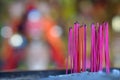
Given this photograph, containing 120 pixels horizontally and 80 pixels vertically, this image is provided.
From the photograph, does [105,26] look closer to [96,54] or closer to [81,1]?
[96,54]

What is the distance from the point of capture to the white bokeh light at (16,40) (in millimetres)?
1873

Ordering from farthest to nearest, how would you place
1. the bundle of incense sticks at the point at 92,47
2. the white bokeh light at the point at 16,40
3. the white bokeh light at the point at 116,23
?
the white bokeh light at the point at 116,23, the white bokeh light at the point at 16,40, the bundle of incense sticks at the point at 92,47

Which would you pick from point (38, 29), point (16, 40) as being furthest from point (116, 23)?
point (16, 40)

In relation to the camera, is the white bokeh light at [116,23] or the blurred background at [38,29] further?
the white bokeh light at [116,23]

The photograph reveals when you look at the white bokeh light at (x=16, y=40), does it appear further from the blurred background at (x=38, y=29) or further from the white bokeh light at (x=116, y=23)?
the white bokeh light at (x=116, y=23)

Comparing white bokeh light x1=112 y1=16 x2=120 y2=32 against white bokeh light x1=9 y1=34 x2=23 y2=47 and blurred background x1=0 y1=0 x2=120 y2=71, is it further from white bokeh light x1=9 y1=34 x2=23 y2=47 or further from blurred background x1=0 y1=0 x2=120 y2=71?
white bokeh light x1=9 y1=34 x2=23 y2=47

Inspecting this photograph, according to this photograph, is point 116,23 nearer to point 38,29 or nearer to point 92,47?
point 38,29

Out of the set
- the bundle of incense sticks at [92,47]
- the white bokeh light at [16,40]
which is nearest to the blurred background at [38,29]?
the white bokeh light at [16,40]

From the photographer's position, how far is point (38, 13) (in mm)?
1911

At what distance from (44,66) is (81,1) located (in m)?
0.47

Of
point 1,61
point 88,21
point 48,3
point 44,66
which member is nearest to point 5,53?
point 1,61

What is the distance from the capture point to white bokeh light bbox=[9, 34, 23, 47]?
187cm

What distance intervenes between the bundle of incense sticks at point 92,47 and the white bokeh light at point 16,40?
1.24 meters

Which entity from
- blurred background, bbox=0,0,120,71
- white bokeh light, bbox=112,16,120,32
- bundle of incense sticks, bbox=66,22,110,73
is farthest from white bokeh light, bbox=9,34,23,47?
bundle of incense sticks, bbox=66,22,110,73
